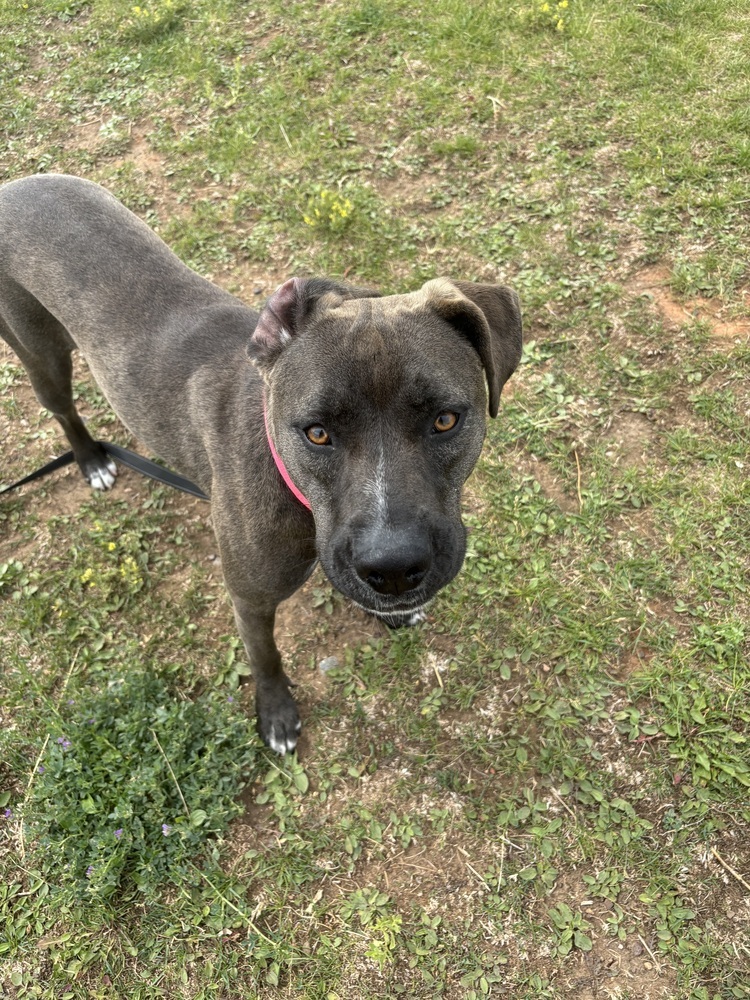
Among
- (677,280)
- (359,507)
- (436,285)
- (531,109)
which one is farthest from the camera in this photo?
(531,109)

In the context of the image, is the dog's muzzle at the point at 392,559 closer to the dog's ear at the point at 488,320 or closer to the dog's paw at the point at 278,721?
the dog's ear at the point at 488,320

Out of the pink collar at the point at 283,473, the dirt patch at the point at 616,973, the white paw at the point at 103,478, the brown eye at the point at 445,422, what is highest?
the brown eye at the point at 445,422

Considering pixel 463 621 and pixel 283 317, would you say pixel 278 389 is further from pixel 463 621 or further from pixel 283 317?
pixel 463 621

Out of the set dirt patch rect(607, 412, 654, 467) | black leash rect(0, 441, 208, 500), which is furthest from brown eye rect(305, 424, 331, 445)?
dirt patch rect(607, 412, 654, 467)

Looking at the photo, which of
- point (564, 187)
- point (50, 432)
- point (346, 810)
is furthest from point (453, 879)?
point (564, 187)

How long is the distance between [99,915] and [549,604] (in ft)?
9.61

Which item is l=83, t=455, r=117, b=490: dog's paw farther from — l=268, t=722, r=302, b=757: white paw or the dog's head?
the dog's head

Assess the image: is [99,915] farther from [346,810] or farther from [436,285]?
[436,285]

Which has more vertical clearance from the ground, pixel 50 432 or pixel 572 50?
pixel 572 50

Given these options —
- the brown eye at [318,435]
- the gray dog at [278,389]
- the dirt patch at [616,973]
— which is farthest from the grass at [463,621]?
the brown eye at [318,435]

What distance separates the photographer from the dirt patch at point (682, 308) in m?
4.98

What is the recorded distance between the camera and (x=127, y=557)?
15.1ft

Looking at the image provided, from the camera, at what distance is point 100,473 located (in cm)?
495

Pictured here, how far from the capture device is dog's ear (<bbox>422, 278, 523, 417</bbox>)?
2812 mm
